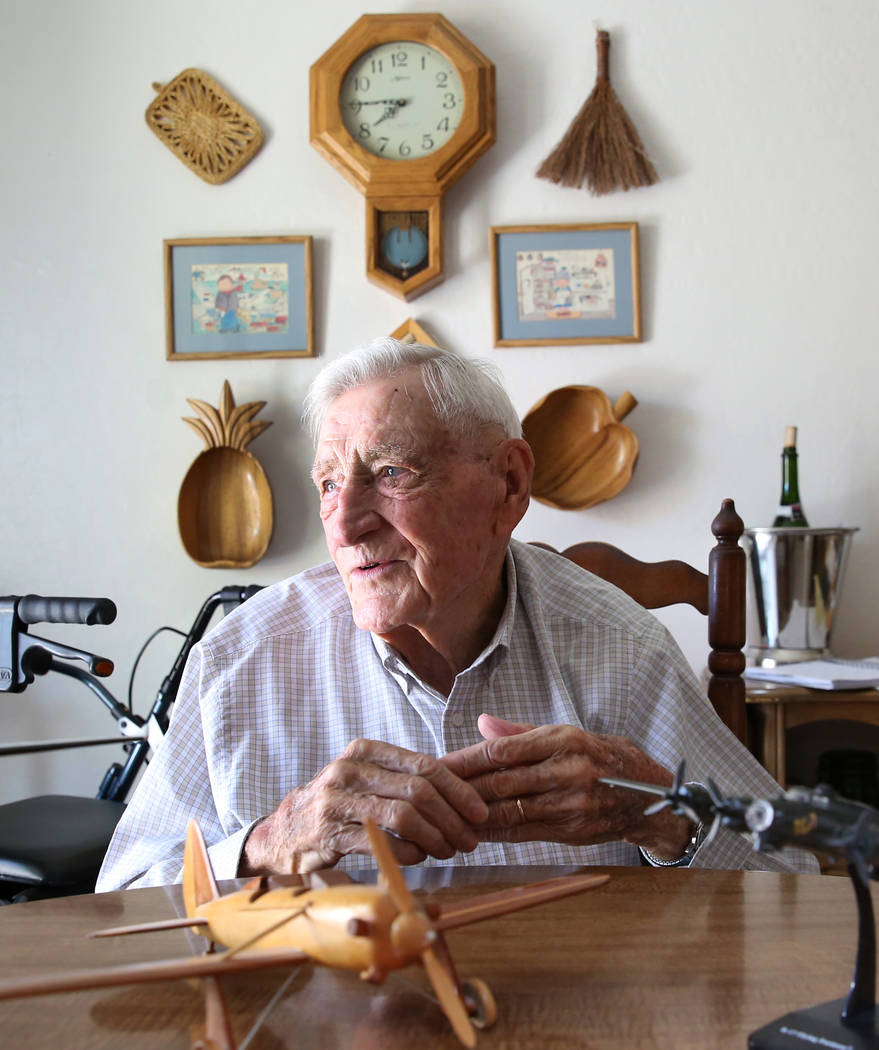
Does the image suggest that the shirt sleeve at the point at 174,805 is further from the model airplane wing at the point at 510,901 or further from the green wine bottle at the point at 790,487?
the green wine bottle at the point at 790,487

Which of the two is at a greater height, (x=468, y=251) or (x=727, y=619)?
(x=468, y=251)

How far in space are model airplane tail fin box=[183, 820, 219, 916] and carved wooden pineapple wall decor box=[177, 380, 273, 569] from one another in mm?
1612

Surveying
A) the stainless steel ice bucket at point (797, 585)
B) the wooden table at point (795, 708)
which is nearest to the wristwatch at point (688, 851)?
the wooden table at point (795, 708)

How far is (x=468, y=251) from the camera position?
2.36 m

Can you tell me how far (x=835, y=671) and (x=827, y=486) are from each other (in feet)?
1.80

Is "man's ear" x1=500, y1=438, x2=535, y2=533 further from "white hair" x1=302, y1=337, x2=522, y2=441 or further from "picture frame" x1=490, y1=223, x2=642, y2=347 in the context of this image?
"picture frame" x1=490, y1=223, x2=642, y2=347

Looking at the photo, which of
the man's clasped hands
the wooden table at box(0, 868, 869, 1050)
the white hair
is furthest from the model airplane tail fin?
the white hair

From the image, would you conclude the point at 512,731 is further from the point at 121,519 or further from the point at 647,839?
the point at 121,519

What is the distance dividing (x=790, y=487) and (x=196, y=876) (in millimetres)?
1827

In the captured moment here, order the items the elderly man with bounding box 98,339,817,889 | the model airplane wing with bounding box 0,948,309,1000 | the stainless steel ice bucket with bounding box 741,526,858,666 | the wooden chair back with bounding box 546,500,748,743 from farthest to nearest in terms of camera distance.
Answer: the stainless steel ice bucket with bounding box 741,526,858,666 → the wooden chair back with bounding box 546,500,748,743 → the elderly man with bounding box 98,339,817,889 → the model airplane wing with bounding box 0,948,309,1000

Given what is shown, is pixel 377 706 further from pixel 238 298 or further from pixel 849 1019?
pixel 238 298

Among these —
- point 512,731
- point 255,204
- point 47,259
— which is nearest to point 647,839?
point 512,731

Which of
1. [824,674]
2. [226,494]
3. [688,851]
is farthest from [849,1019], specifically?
[226,494]

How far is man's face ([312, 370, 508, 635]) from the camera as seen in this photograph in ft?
3.74
